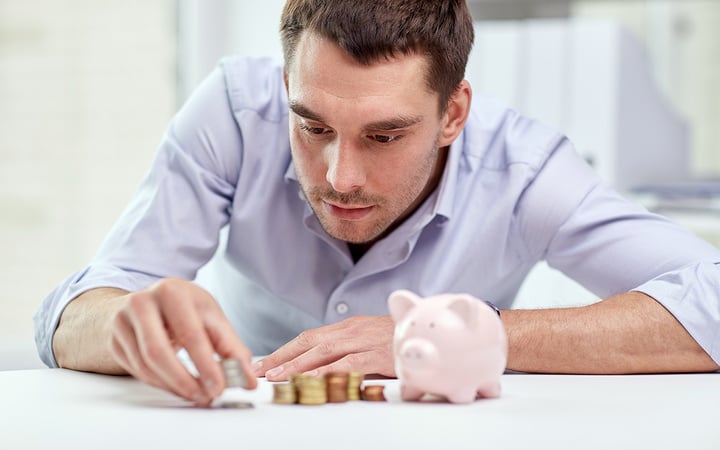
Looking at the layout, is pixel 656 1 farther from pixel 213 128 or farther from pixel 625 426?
pixel 625 426

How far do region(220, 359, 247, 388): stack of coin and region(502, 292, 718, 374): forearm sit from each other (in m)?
0.45

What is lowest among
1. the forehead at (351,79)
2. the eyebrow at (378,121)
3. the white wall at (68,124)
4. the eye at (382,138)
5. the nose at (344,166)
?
the white wall at (68,124)

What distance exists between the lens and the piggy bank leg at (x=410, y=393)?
35.4 inches

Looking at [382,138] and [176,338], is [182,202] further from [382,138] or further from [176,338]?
[176,338]

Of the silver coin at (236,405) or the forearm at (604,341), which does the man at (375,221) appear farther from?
the silver coin at (236,405)

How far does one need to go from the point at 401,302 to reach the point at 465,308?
0.07m

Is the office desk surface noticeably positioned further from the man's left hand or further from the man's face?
the man's face

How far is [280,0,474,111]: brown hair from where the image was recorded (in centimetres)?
127

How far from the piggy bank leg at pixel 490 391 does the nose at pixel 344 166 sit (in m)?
0.42

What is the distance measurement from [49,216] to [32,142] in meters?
0.25

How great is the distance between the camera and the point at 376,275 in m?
1.54

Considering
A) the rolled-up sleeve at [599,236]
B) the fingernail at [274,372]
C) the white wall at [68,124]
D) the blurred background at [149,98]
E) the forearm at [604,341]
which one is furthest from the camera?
the white wall at [68,124]

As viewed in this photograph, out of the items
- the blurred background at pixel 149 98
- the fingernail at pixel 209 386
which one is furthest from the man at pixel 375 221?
the blurred background at pixel 149 98

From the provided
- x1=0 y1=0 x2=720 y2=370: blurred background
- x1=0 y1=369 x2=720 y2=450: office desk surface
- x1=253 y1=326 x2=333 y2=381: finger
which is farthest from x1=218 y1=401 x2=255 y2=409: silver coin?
x1=0 y1=0 x2=720 y2=370: blurred background
